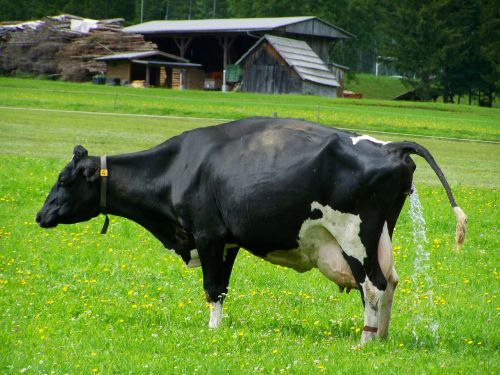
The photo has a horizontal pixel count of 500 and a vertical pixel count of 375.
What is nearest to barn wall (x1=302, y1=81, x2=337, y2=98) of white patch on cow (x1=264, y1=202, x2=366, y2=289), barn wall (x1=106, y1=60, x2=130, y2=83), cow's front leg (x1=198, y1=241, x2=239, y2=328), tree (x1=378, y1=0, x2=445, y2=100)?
barn wall (x1=106, y1=60, x2=130, y2=83)

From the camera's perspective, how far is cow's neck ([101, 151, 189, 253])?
28.4 feet

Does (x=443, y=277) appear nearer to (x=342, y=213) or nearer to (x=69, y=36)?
(x=342, y=213)

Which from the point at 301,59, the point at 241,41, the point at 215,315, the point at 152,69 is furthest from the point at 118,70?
the point at 215,315

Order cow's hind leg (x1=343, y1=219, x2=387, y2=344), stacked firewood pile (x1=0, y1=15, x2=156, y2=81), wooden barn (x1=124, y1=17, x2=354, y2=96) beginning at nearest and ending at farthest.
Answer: cow's hind leg (x1=343, y1=219, x2=387, y2=344) < wooden barn (x1=124, y1=17, x2=354, y2=96) < stacked firewood pile (x1=0, y1=15, x2=156, y2=81)

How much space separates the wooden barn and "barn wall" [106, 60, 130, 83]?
5041mm

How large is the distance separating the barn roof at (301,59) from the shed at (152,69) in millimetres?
6274

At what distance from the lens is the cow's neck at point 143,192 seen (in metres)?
8.66

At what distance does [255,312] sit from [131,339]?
5.17ft

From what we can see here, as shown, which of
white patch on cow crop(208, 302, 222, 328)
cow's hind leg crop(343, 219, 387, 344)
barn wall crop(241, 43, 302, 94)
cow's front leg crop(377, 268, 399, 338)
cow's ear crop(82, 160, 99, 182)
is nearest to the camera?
cow's hind leg crop(343, 219, 387, 344)

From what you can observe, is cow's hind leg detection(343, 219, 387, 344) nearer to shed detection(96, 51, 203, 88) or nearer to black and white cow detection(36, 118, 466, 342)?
black and white cow detection(36, 118, 466, 342)

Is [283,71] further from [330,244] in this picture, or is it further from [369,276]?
[369,276]

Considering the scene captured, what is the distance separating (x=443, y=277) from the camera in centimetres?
1049

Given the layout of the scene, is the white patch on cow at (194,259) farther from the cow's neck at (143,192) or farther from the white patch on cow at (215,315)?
the white patch on cow at (215,315)

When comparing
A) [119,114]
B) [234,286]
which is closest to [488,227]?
[234,286]
